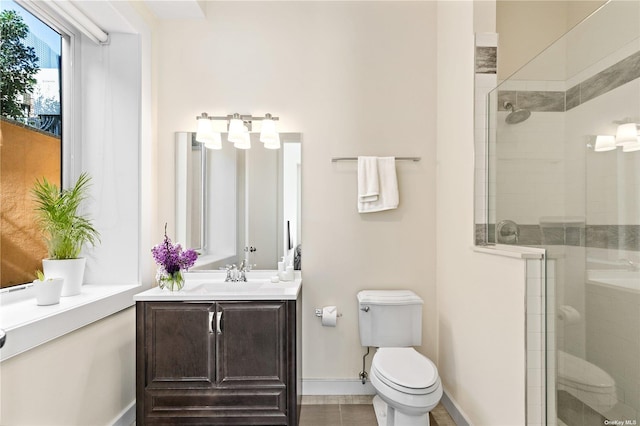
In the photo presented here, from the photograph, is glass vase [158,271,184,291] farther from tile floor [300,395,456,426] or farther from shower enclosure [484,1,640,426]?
shower enclosure [484,1,640,426]

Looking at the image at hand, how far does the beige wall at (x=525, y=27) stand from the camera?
8.16 ft

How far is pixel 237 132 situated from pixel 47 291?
1.41 metres

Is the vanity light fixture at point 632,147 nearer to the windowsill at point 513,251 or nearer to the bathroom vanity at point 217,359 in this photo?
the windowsill at point 513,251

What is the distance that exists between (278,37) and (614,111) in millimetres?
2090

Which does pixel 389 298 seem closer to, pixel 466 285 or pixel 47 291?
pixel 466 285

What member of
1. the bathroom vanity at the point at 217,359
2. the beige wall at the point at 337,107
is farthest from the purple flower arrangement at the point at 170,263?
the beige wall at the point at 337,107

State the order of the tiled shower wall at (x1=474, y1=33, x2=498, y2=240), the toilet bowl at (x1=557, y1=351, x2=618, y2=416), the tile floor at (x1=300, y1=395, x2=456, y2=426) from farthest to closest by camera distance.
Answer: the tile floor at (x1=300, y1=395, x2=456, y2=426) < the tiled shower wall at (x1=474, y1=33, x2=498, y2=240) < the toilet bowl at (x1=557, y1=351, x2=618, y2=416)

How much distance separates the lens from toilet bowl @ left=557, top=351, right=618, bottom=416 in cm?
128

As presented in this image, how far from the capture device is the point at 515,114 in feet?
6.04

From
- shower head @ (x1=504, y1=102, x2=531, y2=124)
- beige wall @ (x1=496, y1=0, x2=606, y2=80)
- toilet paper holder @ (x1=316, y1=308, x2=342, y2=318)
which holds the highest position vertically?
beige wall @ (x1=496, y1=0, x2=606, y2=80)

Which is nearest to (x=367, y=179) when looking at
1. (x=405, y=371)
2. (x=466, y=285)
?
(x=466, y=285)

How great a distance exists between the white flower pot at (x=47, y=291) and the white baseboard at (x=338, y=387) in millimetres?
1626

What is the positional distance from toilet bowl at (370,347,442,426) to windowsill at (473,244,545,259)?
69 cm

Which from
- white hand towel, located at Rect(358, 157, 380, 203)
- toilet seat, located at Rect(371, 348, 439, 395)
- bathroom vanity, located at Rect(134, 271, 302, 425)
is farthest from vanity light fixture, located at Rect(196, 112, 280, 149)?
toilet seat, located at Rect(371, 348, 439, 395)
